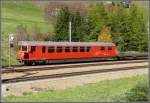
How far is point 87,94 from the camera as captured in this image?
850 inches

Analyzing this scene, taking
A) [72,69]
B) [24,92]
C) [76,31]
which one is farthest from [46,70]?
[76,31]

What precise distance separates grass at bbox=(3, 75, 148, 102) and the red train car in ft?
50.4

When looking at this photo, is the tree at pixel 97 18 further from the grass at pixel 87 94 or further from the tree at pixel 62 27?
the grass at pixel 87 94

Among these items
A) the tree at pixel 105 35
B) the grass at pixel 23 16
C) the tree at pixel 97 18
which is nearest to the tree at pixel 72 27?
the tree at pixel 97 18

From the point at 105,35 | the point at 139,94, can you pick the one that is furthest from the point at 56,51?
the point at 105,35

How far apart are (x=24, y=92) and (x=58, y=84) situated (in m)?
3.88

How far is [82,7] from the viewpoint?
298ft

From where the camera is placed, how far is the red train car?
4091 centimetres

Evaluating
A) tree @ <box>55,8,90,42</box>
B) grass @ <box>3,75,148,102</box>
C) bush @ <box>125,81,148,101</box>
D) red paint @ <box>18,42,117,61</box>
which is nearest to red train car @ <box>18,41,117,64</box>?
red paint @ <box>18,42,117,61</box>

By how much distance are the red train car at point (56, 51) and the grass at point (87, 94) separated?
15356 millimetres

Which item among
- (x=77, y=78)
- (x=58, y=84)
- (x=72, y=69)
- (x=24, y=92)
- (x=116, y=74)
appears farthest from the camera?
(x=72, y=69)

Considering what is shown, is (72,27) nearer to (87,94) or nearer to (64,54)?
(64,54)

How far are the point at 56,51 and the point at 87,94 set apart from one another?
2157 centimetres

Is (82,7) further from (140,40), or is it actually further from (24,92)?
(24,92)
